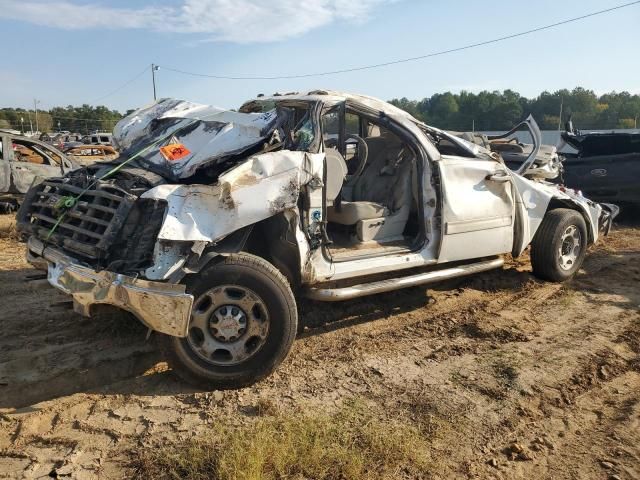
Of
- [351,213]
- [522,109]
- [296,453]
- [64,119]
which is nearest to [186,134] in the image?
[351,213]

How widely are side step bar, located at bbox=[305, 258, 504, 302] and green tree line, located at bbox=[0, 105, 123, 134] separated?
69869mm

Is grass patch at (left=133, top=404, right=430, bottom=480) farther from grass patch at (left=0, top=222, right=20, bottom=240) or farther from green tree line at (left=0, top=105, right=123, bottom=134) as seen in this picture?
green tree line at (left=0, top=105, right=123, bottom=134)

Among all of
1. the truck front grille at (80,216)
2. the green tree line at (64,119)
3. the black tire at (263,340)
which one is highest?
the green tree line at (64,119)

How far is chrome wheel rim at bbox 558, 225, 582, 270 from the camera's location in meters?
6.09

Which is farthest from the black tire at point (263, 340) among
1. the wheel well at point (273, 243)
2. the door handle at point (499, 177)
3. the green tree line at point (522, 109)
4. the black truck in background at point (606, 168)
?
the green tree line at point (522, 109)

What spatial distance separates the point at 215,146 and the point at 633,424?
3312 mm

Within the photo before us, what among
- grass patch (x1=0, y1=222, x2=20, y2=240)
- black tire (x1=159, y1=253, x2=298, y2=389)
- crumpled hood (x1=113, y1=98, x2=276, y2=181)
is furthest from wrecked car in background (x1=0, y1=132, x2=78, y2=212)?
black tire (x1=159, y1=253, x2=298, y2=389)

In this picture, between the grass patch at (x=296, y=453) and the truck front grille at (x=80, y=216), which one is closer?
the grass patch at (x=296, y=453)

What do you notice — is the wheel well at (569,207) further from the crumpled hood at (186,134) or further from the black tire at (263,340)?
the black tire at (263,340)

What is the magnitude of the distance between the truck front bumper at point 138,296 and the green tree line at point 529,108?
42051mm

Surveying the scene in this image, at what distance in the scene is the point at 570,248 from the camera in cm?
621

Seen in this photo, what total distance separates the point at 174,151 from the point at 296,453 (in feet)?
7.94

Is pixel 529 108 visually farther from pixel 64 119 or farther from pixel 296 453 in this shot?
pixel 64 119

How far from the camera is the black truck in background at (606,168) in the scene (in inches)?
378
